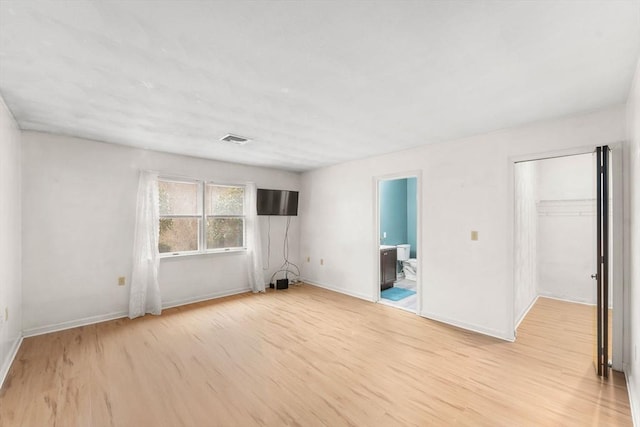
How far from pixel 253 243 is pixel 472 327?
3.77 m

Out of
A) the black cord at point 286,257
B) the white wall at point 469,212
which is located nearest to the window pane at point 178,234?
the black cord at point 286,257

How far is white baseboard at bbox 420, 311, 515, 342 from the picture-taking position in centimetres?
315

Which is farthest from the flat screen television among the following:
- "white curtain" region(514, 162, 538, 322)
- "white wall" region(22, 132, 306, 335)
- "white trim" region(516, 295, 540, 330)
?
"white trim" region(516, 295, 540, 330)

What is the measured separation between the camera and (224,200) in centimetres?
504

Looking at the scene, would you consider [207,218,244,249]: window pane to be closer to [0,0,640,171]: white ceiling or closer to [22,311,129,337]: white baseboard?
[22,311,129,337]: white baseboard

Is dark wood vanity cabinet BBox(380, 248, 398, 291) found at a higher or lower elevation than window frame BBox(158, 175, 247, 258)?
lower

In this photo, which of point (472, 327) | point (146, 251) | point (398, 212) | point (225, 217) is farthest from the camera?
point (398, 212)

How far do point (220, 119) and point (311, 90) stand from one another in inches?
46.8

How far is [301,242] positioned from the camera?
6129mm

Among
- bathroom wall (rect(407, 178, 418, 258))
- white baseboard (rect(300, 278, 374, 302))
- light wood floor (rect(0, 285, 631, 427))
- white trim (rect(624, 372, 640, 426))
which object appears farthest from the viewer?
bathroom wall (rect(407, 178, 418, 258))

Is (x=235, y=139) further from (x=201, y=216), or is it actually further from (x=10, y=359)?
(x=10, y=359)

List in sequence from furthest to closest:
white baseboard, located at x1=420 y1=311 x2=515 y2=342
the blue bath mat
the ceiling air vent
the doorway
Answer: the blue bath mat < the doorway < the ceiling air vent < white baseboard, located at x1=420 y1=311 x2=515 y2=342

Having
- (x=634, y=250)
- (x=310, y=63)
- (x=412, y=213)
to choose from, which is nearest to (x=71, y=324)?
(x=310, y=63)

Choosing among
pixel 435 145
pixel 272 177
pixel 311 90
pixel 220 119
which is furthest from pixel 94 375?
pixel 435 145
